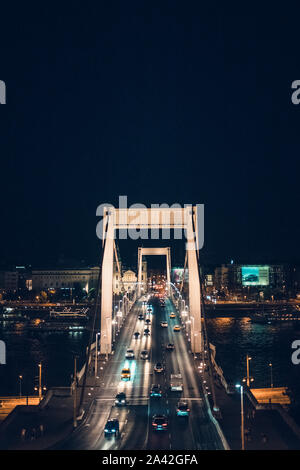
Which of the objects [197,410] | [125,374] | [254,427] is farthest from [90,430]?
[125,374]

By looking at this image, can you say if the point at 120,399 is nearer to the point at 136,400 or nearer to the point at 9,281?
the point at 136,400

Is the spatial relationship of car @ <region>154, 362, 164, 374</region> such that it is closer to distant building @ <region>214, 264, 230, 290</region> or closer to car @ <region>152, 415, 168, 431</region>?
car @ <region>152, 415, 168, 431</region>

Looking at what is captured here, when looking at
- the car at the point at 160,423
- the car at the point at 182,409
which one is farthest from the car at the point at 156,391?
the car at the point at 160,423

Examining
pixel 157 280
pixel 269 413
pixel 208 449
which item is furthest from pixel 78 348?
pixel 157 280

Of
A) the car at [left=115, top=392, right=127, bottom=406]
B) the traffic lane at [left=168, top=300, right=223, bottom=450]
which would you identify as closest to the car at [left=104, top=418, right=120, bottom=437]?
the traffic lane at [left=168, top=300, right=223, bottom=450]
